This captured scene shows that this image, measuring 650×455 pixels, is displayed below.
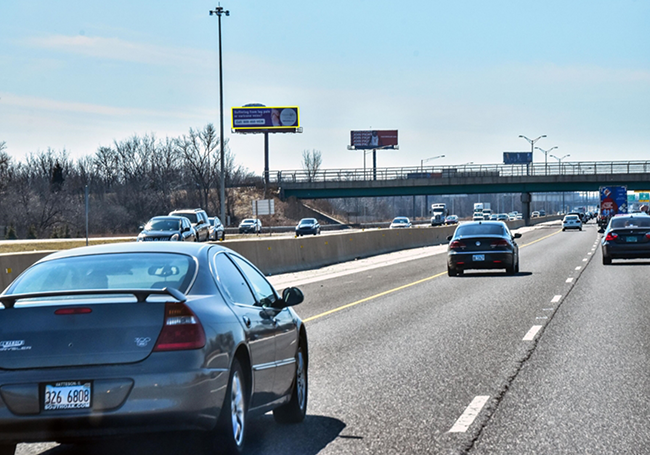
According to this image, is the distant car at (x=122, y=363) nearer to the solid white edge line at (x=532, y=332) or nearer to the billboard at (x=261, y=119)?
the solid white edge line at (x=532, y=332)

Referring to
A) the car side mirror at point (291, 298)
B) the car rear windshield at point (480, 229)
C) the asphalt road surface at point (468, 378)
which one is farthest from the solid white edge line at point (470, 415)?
the car rear windshield at point (480, 229)

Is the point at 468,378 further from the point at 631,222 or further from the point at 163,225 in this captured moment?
the point at 163,225

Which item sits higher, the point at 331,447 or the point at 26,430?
the point at 26,430

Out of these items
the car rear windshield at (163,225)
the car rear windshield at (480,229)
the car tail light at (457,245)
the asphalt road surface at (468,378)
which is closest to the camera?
the asphalt road surface at (468,378)

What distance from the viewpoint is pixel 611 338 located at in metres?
12.5

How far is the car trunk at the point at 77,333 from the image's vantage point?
5398mm

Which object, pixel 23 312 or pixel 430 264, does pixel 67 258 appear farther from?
pixel 430 264

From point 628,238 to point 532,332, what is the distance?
Answer: 17.7m

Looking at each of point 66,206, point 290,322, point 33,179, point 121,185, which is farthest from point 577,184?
point 290,322

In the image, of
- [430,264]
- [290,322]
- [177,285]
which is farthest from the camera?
[430,264]

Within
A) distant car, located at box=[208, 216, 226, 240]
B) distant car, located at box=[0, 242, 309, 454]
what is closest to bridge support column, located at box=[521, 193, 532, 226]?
distant car, located at box=[208, 216, 226, 240]

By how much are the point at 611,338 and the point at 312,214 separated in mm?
106877

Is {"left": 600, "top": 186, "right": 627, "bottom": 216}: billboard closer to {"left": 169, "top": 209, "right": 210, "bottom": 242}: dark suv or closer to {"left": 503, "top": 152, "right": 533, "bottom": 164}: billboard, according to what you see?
{"left": 169, "top": 209, "right": 210, "bottom": 242}: dark suv

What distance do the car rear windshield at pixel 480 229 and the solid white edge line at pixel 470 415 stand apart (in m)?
18.6
